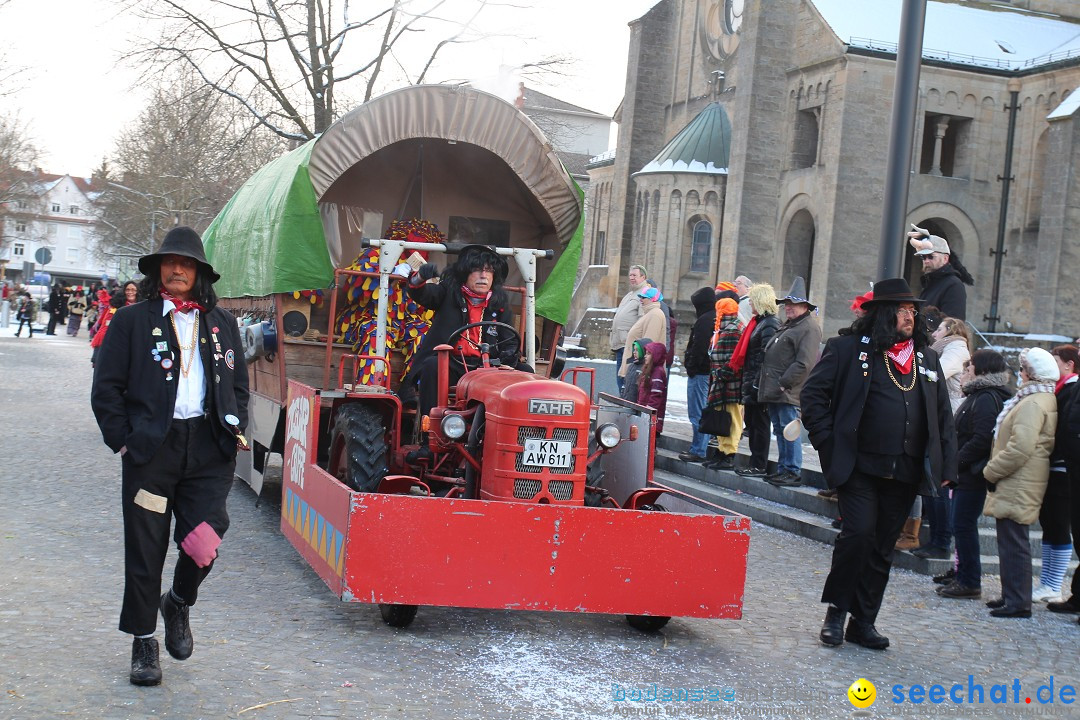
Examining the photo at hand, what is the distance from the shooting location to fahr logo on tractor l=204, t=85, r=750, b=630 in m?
6.27

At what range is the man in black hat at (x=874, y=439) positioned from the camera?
266 inches

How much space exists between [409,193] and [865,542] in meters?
6.45

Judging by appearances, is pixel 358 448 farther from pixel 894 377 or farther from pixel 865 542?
pixel 894 377

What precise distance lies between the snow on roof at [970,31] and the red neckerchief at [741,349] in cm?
2902

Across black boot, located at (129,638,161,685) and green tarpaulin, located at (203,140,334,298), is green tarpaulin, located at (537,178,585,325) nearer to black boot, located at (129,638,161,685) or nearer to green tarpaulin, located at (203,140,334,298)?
green tarpaulin, located at (203,140,334,298)

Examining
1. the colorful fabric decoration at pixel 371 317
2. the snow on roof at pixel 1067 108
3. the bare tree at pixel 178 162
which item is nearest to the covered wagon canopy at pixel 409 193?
the colorful fabric decoration at pixel 371 317

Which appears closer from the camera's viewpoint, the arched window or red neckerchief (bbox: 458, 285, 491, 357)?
red neckerchief (bbox: 458, 285, 491, 357)

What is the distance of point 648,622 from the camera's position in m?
6.83

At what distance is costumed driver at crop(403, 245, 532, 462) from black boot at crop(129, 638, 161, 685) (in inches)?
116

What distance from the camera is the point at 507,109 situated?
32.7 ft

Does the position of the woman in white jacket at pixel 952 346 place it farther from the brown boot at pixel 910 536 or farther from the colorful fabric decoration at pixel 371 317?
the colorful fabric decoration at pixel 371 317

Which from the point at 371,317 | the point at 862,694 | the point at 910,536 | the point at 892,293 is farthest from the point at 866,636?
the point at 371,317

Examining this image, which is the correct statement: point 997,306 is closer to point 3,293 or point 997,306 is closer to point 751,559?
point 751,559

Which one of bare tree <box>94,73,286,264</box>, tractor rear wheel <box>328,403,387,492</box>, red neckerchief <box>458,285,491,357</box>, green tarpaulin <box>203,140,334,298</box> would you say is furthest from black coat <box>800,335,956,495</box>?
bare tree <box>94,73,286,264</box>
